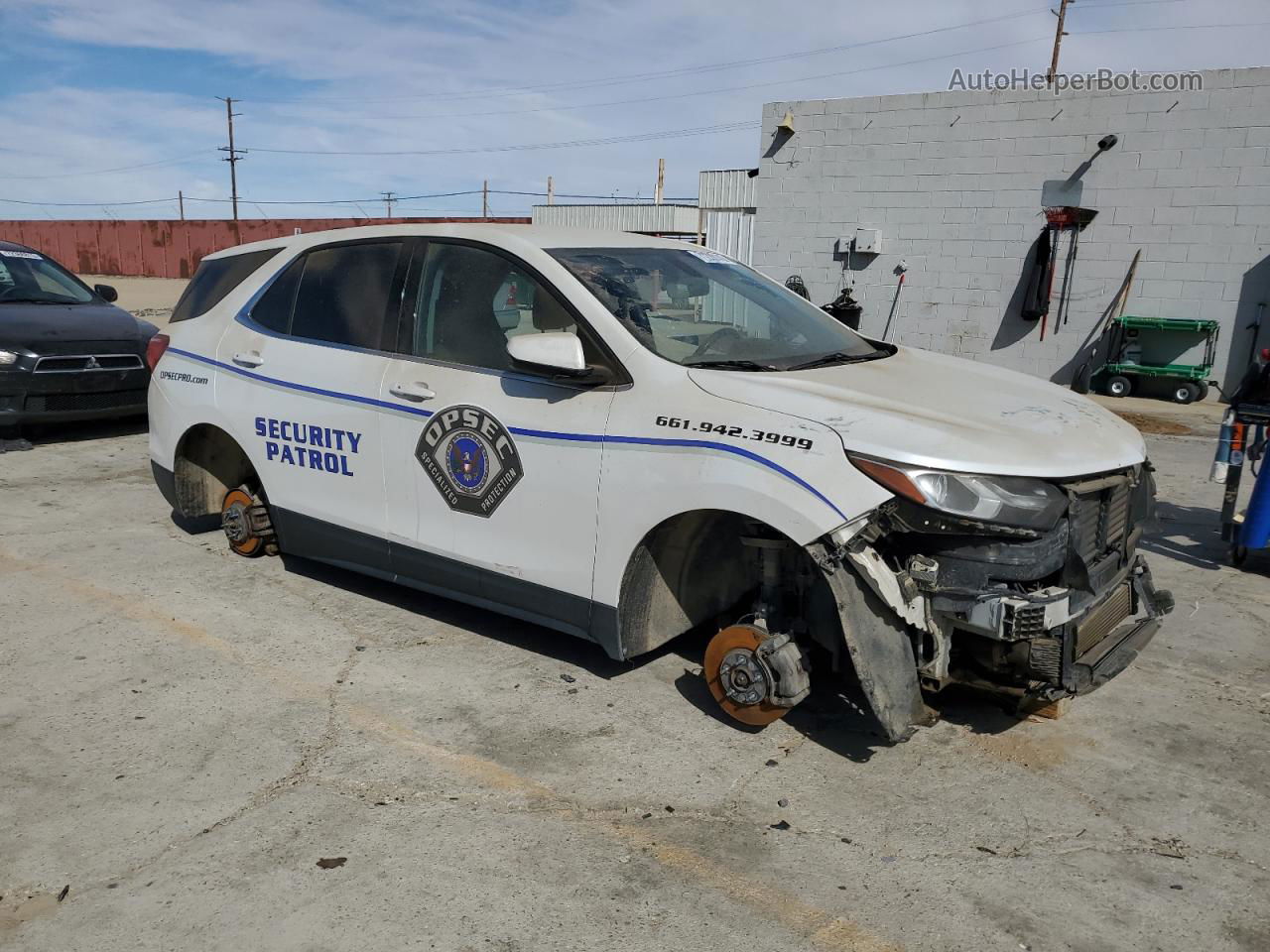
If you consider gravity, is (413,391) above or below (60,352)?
above

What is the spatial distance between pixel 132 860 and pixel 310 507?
85.7 inches

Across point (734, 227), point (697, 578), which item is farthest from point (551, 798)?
point (734, 227)

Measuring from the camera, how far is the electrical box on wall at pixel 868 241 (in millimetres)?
16594

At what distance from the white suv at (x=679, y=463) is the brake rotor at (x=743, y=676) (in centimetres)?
1

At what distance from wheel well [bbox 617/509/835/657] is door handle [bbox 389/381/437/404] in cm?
118

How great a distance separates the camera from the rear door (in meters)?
4.58

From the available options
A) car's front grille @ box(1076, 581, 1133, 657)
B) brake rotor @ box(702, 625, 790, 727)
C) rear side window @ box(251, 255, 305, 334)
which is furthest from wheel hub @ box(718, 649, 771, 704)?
rear side window @ box(251, 255, 305, 334)

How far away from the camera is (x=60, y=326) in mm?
8641

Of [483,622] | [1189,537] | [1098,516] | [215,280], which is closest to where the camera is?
[1098,516]

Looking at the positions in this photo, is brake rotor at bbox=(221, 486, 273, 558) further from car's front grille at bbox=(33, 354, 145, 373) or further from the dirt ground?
the dirt ground

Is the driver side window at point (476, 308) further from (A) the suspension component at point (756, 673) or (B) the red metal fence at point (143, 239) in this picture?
(B) the red metal fence at point (143, 239)

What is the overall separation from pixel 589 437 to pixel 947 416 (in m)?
1.28

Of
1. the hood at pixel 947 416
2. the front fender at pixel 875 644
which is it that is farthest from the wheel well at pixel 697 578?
the hood at pixel 947 416

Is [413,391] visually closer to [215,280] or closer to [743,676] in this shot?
[743,676]
